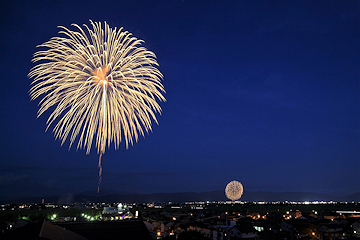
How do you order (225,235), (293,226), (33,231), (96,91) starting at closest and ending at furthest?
1. (33,231)
2. (96,91)
3. (225,235)
4. (293,226)

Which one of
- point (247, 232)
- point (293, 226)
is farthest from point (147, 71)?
point (293, 226)

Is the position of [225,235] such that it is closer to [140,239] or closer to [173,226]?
[173,226]

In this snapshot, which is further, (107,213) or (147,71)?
(107,213)

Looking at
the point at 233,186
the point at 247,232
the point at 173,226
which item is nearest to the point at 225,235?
the point at 247,232

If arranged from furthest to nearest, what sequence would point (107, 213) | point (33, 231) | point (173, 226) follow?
point (107, 213) → point (173, 226) → point (33, 231)

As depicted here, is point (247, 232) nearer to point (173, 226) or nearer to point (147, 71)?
point (173, 226)

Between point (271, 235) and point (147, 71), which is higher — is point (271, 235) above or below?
below

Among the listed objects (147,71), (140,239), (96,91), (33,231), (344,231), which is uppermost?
(147,71)

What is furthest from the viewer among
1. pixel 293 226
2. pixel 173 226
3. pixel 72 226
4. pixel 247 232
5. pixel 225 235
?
pixel 173 226

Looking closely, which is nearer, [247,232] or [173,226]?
[247,232]
